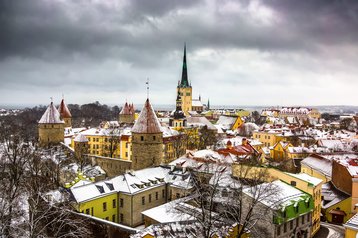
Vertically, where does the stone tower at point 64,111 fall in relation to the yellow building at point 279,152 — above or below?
above

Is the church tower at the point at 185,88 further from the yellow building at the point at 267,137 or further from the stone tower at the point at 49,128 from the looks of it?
the stone tower at the point at 49,128

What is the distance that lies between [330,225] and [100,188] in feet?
62.1

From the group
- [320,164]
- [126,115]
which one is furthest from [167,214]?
[126,115]

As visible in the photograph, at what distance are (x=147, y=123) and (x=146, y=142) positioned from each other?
194 cm

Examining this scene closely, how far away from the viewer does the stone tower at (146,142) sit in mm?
33500

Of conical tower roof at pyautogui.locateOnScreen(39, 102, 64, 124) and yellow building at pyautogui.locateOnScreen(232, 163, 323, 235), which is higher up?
conical tower roof at pyautogui.locateOnScreen(39, 102, 64, 124)

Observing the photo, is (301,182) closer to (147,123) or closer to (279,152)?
(147,123)

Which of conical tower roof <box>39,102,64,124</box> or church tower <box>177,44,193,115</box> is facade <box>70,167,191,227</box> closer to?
conical tower roof <box>39,102,64,124</box>

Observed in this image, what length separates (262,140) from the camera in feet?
226

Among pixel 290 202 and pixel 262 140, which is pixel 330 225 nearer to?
pixel 290 202

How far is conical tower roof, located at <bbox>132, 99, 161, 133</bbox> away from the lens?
33531 millimetres

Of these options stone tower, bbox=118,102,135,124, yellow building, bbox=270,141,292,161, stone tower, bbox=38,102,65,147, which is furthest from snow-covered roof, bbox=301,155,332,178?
stone tower, bbox=118,102,135,124

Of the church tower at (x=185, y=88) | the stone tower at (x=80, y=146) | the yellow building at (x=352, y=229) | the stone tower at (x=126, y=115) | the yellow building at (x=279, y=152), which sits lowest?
the yellow building at (x=279, y=152)

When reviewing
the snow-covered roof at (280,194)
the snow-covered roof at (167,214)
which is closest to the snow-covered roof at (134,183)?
the snow-covered roof at (167,214)
